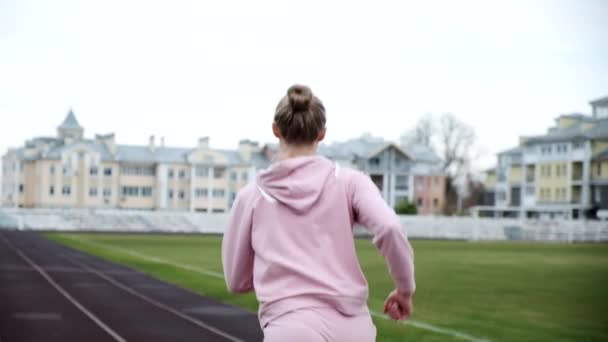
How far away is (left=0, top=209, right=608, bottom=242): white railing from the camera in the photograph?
263ft

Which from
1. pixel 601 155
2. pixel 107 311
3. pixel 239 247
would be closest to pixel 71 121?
pixel 601 155

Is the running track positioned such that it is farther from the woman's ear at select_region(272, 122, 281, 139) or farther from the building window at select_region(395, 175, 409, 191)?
the building window at select_region(395, 175, 409, 191)

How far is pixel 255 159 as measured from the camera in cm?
12269

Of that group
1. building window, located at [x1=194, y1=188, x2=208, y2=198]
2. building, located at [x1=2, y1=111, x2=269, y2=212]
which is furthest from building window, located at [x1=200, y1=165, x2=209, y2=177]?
building window, located at [x1=194, y1=188, x2=208, y2=198]

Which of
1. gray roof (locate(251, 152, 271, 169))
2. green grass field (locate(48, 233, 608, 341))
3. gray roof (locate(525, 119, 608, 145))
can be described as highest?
gray roof (locate(525, 119, 608, 145))

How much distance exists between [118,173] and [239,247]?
366 ft

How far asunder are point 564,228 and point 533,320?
66.8 metres

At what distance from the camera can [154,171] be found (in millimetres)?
115938

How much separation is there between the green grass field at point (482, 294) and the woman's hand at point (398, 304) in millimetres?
10521

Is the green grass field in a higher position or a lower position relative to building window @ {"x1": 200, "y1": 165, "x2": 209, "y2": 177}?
lower

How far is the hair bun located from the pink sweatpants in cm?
69

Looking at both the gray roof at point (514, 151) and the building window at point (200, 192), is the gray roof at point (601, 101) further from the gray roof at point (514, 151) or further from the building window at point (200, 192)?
the building window at point (200, 192)

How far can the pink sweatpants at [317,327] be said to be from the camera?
3.28 m

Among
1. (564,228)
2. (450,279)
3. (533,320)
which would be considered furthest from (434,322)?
(564,228)
